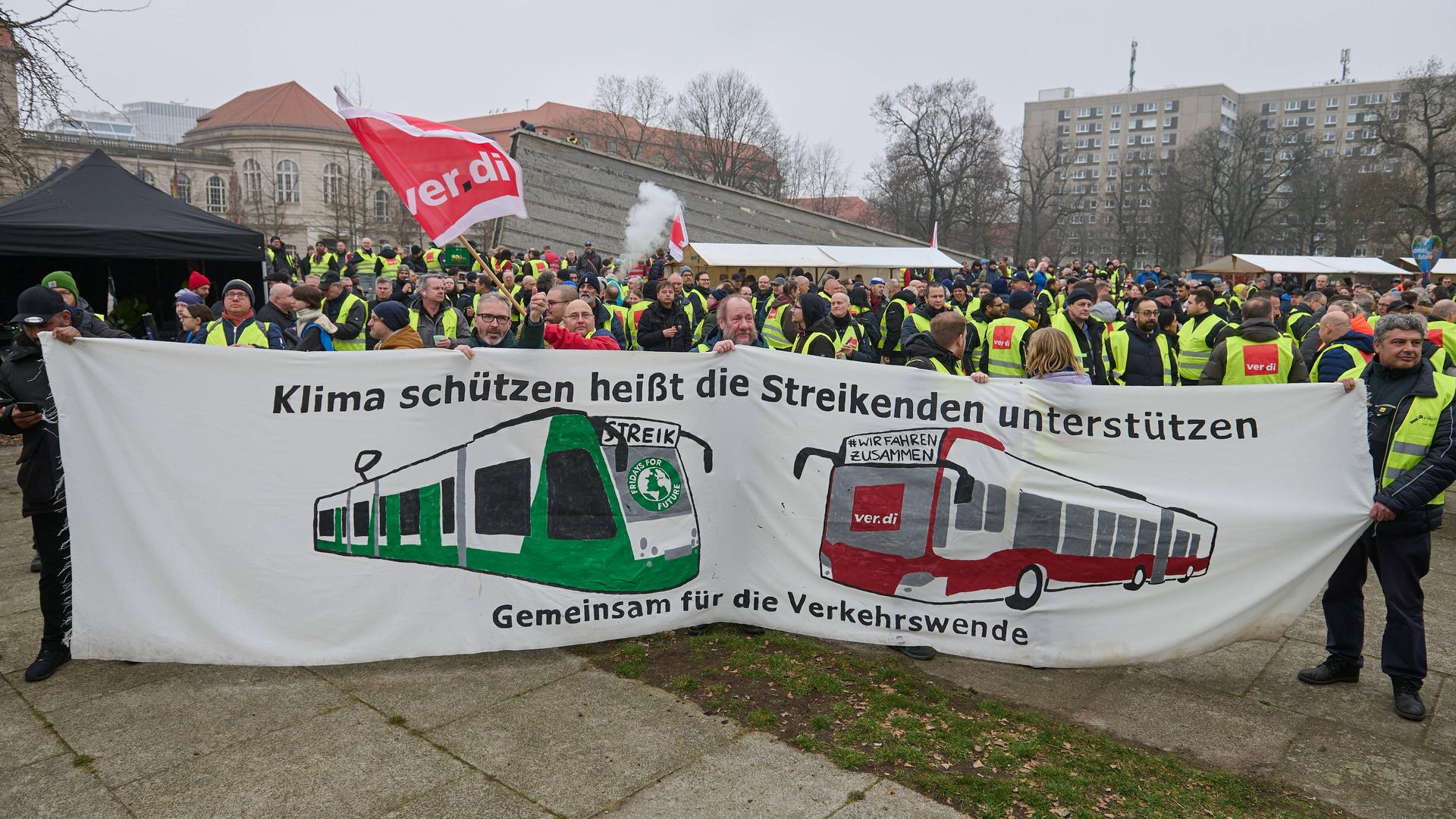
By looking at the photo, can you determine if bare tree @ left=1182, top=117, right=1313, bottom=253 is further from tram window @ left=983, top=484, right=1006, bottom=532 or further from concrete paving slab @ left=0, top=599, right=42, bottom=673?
concrete paving slab @ left=0, top=599, right=42, bottom=673

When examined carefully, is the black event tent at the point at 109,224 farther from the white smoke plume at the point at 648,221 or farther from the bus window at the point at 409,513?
the white smoke plume at the point at 648,221

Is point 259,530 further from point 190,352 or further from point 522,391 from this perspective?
point 522,391

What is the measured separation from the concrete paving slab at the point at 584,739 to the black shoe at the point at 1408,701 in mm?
3163

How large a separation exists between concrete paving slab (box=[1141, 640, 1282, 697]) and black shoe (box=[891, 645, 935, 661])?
3.69 ft

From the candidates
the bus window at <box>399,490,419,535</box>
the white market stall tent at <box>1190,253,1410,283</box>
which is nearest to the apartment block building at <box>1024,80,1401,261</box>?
the white market stall tent at <box>1190,253,1410,283</box>

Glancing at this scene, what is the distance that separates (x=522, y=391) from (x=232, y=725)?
6.52 feet

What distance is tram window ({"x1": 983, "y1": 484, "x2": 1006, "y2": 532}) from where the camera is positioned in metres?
4.81

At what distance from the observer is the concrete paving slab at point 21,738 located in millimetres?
3793

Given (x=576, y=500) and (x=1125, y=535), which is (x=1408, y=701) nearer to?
(x=1125, y=535)

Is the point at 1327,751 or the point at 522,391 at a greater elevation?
the point at 522,391

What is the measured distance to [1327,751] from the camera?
4008 millimetres

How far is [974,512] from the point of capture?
483 cm

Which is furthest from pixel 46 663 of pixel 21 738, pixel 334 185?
pixel 334 185

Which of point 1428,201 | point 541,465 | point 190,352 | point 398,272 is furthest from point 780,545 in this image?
point 1428,201
